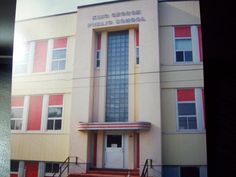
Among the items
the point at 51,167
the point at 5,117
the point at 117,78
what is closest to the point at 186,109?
the point at 117,78

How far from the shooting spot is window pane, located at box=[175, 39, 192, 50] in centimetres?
299

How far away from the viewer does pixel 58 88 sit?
9.84 feet

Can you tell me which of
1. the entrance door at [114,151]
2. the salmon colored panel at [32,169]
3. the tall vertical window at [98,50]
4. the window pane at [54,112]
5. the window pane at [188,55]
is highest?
the tall vertical window at [98,50]

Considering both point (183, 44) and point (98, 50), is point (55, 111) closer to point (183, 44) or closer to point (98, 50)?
point (98, 50)

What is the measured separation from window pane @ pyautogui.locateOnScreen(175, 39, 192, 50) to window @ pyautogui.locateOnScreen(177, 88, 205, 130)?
568 millimetres

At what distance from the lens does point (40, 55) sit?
3041 millimetres

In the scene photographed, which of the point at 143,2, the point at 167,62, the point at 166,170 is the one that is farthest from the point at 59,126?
the point at 143,2

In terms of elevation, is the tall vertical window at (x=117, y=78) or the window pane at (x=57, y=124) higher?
the tall vertical window at (x=117, y=78)

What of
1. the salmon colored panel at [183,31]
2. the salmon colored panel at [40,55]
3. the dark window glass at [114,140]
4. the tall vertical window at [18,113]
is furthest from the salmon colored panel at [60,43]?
the salmon colored panel at [183,31]

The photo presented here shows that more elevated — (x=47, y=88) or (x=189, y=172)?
(x=47, y=88)

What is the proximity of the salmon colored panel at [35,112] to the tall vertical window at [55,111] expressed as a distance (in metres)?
0.12

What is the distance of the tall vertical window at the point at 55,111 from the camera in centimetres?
283

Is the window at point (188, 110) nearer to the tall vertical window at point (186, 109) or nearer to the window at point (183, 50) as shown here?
the tall vertical window at point (186, 109)

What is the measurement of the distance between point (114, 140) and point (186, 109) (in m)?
1.00
